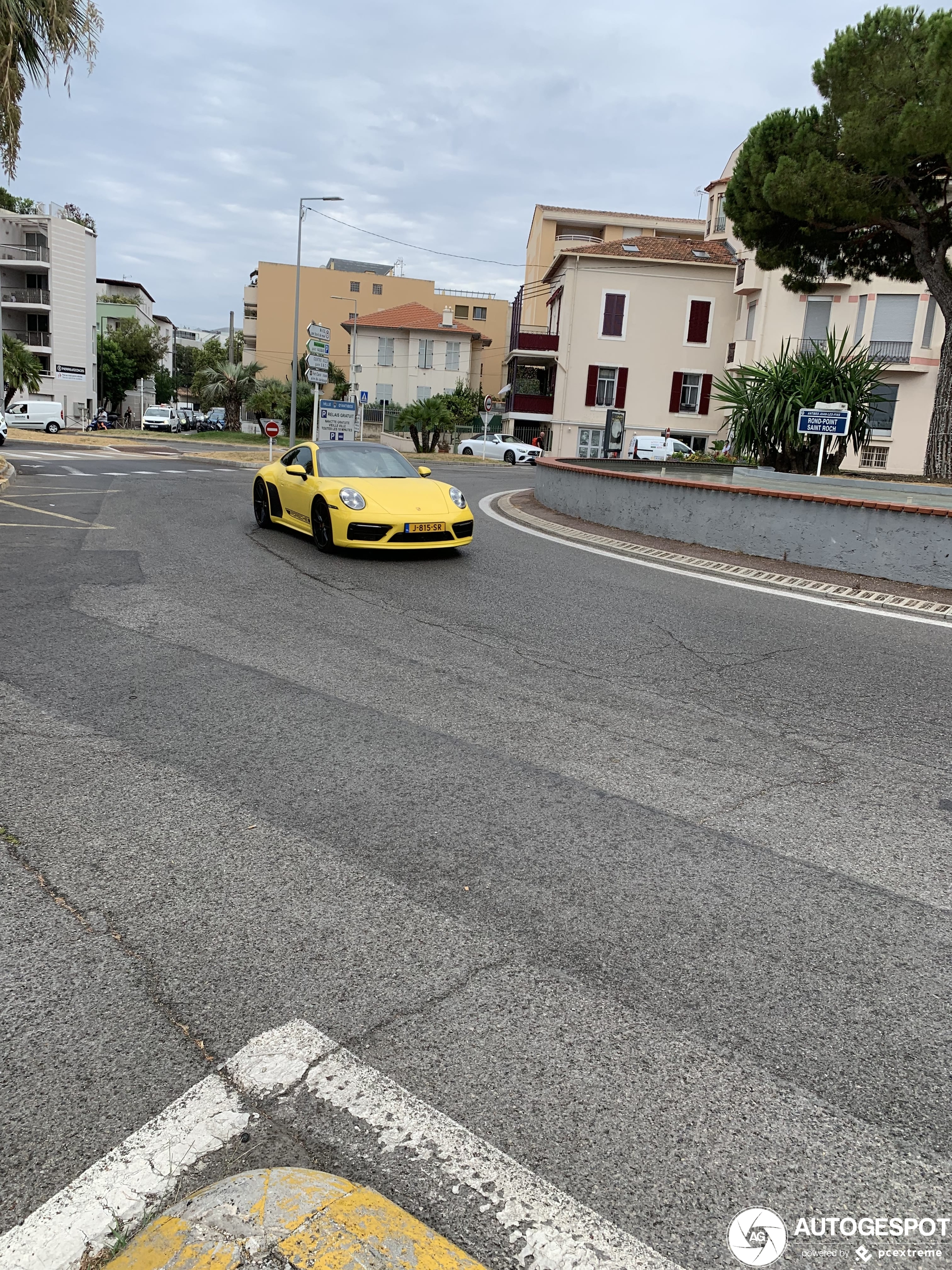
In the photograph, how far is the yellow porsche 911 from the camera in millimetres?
10508

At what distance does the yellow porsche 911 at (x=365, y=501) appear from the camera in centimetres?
1051

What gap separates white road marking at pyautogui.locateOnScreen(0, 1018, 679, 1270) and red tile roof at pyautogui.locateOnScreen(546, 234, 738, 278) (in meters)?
45.7

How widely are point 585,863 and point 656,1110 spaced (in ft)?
→ 4.31

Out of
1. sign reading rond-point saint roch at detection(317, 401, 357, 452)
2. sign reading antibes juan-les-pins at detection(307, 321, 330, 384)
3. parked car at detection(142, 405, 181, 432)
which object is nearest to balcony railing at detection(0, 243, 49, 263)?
parked car at detection(142, 405, 181, 432)

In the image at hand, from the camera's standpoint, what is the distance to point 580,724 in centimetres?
532

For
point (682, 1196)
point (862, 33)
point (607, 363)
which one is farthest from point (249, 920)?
point (607, 363)

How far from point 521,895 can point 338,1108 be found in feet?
3.80

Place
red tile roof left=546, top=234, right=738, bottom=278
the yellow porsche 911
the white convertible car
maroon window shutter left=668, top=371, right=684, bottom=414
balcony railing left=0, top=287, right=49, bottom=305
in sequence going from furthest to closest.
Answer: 1. balcony railing left=0, top=287, right=49, bottom=305
2. maroon window shutter left=668, top=371, right=684, bottom=414
3. the white convertible car
4. red tile roof left=546, top=234, right=738, bottom=278
5. the yellow porsche 911

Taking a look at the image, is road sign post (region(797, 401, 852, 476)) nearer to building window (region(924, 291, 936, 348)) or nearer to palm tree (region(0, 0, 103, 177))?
palm tree (region(0, 0, 103, 177))

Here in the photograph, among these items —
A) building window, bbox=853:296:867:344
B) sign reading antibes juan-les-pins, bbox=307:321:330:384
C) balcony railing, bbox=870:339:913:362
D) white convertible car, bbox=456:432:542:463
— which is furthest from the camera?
white convertible car, bbox=456:432:542:463

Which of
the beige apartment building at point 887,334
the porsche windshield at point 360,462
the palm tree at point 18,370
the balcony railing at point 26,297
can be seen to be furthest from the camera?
the balcony railing at point 26,297

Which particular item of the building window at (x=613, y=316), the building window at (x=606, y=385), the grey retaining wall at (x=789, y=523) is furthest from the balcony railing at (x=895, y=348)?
the grey retaining wall at (x=789, y=523)

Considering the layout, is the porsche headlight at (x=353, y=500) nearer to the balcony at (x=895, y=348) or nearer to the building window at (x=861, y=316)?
the balcony at (x=895, y=348)

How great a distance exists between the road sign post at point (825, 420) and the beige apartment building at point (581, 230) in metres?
48.2
